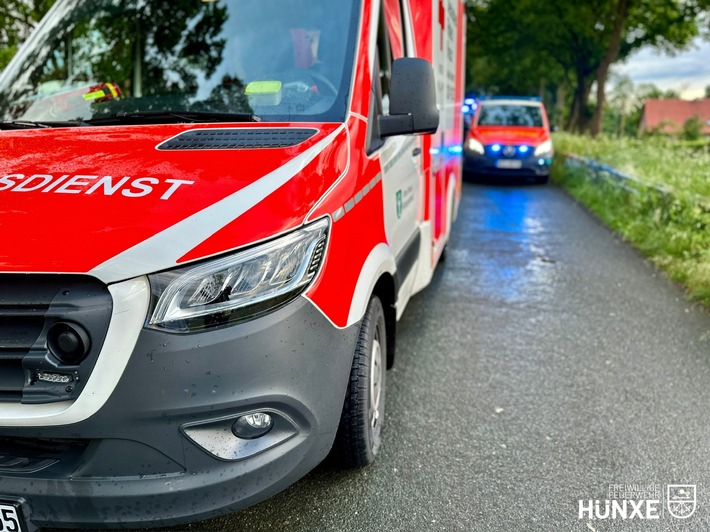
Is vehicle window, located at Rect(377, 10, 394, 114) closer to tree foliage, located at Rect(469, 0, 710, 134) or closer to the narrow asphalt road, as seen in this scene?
the narrow asphalt road

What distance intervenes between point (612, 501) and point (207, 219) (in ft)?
6.57

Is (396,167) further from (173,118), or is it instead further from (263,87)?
(173,118)

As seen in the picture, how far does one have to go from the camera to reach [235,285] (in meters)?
2.04

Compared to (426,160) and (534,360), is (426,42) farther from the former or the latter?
(534,360)

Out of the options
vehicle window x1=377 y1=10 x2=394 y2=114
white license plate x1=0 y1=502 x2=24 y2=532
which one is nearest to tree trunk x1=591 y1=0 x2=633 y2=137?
Result: vehicle window x1=377 y1=10 x2=394 y2=114

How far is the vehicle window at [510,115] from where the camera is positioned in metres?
15.0

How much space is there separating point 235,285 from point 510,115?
1407 cm

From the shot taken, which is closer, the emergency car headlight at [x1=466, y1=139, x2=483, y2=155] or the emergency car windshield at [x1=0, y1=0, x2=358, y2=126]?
the emergency car windshield at [x1=0, y1=0, x2=358, y2=126]

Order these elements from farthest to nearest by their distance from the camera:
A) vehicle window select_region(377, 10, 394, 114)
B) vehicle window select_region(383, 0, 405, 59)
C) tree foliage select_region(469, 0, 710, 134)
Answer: tree foliage select_region(469, 0, 710, 134)
vehicle window select_region(383, 0, 405, 59)
vehicle window select_region(377, 10, 394, 114)

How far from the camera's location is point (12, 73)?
3600mm

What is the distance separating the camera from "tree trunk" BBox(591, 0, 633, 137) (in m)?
23.4

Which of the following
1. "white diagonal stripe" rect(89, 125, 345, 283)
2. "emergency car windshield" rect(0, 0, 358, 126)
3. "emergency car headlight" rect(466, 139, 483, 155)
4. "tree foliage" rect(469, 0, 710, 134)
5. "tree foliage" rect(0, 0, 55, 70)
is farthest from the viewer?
"tree foliage" rect(469, 0, 710, 134)
